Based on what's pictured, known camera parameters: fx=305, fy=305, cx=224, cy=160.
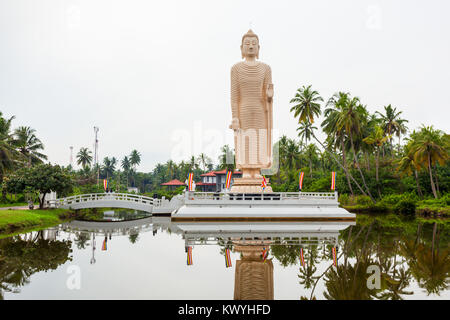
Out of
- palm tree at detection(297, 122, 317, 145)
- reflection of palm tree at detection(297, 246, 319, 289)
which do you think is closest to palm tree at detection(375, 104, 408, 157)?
palm tree at detection(297, 122, 317, 145)

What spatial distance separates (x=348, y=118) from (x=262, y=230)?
72.6 feet

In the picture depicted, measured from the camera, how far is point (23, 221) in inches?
674

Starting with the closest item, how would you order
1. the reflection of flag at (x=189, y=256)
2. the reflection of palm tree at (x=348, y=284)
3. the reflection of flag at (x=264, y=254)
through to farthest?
the reflection of palm tree at (x=348, y=284) → the reflection of flag at (x=189, y=256) → the reflection of flag at (x=264, y=254)

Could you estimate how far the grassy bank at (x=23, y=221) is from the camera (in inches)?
619

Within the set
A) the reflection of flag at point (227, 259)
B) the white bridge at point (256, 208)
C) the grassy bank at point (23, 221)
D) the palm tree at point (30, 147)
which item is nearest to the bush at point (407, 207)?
the white bridge at point (256, 208)

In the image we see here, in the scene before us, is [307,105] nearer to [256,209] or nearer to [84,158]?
[256,209]

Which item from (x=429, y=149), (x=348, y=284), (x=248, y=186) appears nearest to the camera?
(x=348, y=284)

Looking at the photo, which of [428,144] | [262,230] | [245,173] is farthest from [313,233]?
[428,144]

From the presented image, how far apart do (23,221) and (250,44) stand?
18.7 meters

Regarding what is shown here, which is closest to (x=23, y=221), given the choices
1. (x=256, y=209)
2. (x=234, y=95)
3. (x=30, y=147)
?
(x=256, y=209)

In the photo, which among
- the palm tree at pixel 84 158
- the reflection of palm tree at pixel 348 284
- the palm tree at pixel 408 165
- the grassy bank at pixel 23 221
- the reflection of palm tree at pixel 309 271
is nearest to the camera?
the reflection of palm tree at pixel 348 284

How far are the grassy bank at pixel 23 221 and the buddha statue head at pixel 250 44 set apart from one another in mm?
17813

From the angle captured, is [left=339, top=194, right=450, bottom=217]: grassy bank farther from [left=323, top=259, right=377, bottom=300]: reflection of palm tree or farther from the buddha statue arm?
[left=323, top=259, right=377, bottom=300]: reflection of palm tree

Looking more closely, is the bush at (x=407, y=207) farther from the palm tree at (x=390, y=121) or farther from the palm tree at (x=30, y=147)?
the palm tree at (x=30, y=147)
